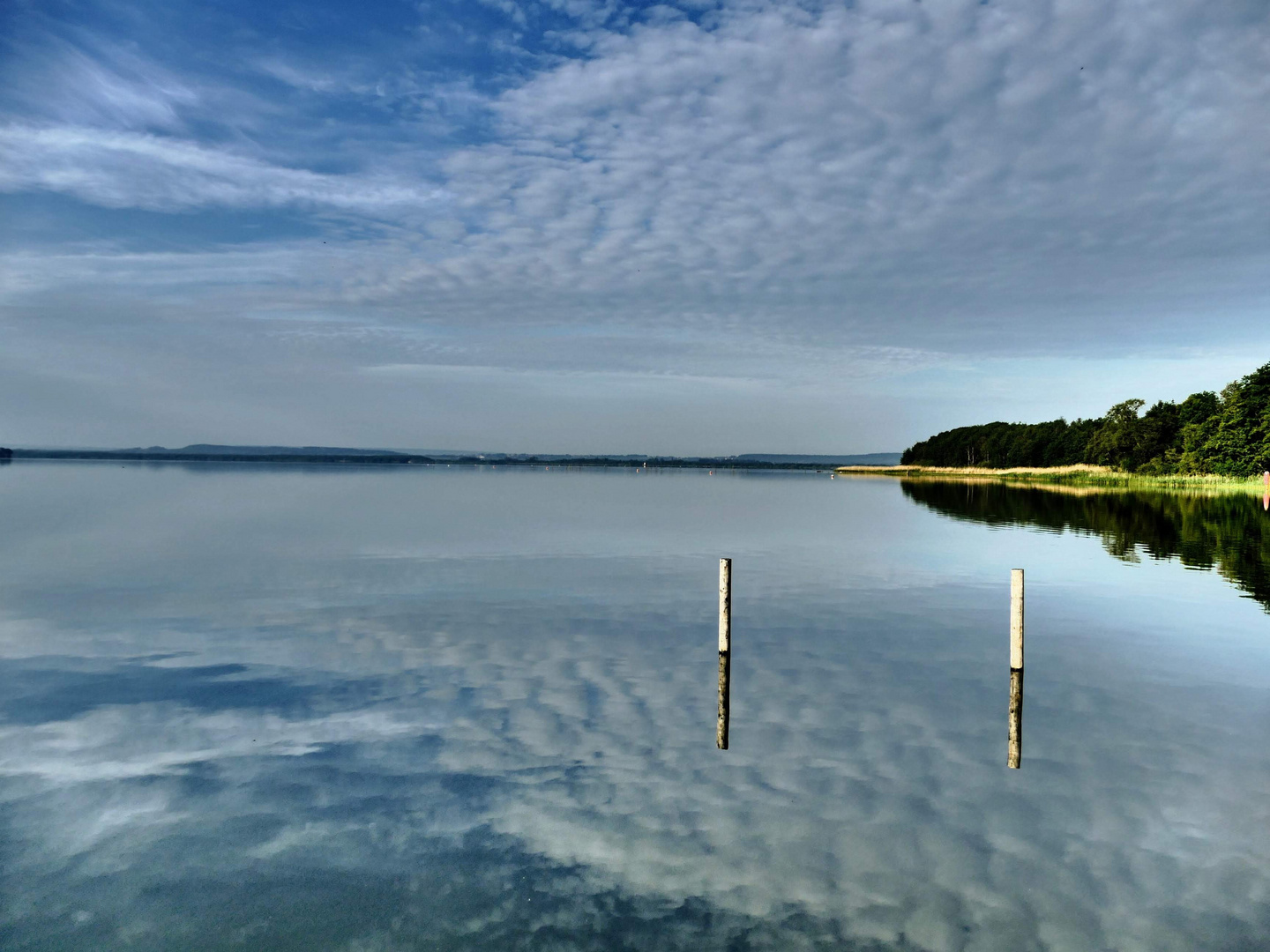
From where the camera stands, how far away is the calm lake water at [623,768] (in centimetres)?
902

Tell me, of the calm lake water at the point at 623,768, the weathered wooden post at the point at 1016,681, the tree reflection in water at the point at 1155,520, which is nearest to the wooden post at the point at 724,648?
the calm lake water at the point at 623,768

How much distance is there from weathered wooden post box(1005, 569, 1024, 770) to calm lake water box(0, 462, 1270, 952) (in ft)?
1.15

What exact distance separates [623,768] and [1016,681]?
8.66 m

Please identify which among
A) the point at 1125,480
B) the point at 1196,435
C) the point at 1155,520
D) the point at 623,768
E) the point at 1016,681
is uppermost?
the point at 1196,435

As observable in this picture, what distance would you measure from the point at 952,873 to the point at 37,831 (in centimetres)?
1142

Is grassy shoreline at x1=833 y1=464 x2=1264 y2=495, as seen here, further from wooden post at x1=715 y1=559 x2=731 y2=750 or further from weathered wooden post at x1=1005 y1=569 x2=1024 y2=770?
wooden post at x1=715 y1=559 x2=731 y2=750

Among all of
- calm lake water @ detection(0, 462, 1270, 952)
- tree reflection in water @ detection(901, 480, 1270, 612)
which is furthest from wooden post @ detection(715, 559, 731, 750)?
tree reflection in water @ detection(901, 480, 1270, 612)

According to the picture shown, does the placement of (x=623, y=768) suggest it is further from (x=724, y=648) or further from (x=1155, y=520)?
(x=1155, y=520)

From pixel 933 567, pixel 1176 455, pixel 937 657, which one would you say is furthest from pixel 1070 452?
pixel 937 657

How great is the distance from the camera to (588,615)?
83.4 feet

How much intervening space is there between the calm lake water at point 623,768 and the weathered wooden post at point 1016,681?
1.15 feet

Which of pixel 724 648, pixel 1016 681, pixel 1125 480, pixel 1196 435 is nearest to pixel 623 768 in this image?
pixel 724 648

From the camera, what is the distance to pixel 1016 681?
659 inches

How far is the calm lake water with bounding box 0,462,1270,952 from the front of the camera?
9.02 m
